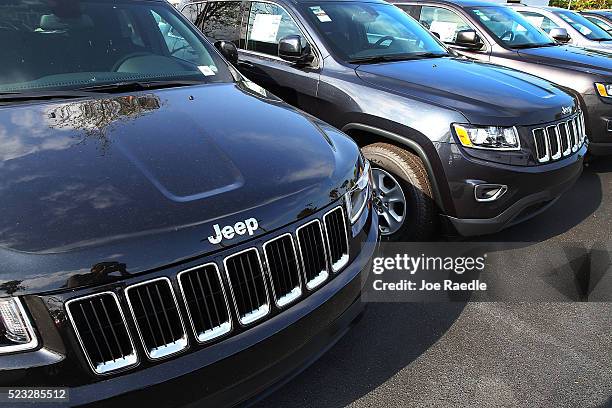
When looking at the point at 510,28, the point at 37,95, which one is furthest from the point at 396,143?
the point at 510,28

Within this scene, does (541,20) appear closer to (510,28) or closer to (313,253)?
(510,28)

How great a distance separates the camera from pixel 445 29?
6.36 meters

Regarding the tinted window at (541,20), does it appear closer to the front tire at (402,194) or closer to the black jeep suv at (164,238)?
the front tire at (402,194)

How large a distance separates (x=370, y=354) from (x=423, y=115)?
1555 mm

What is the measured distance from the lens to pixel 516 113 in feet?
10.4

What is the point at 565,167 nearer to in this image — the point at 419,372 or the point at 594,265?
the point at 594,265

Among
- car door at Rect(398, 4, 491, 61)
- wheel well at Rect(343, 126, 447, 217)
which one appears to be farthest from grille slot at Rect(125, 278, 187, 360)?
car door at Rect(398, 4, 491, 61)

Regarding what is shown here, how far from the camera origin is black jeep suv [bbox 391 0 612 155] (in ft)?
16.7

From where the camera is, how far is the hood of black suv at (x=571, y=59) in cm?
529

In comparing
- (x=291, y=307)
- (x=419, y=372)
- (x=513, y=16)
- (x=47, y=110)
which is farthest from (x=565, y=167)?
(x=513, y=16)

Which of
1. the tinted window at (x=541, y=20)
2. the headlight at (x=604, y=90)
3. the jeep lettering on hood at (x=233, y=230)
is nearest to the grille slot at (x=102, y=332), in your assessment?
the jeep lettering on hood at (x=233, y=230)

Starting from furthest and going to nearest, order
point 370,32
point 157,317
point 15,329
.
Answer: point 370,32 < point 157,317 < point 15,329

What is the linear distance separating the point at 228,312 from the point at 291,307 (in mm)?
271

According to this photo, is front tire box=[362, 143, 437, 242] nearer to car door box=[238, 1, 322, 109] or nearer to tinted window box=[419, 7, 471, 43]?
car door box=[238, 1, 322, 109]
